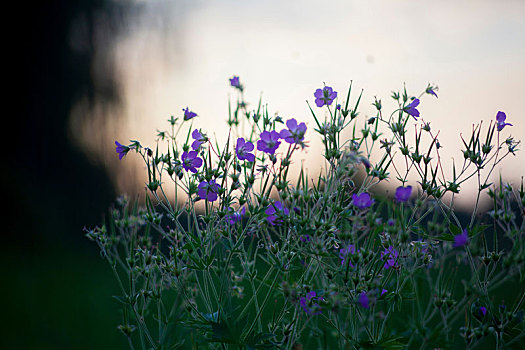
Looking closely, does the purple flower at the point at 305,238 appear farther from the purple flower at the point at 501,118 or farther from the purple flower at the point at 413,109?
the purple flower at the point at 501,118

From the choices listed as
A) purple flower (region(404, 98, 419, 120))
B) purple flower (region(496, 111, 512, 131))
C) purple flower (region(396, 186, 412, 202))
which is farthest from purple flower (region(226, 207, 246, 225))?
purple flower (region(496, 111, 512, 131))

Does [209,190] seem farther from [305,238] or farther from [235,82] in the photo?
[235,82]

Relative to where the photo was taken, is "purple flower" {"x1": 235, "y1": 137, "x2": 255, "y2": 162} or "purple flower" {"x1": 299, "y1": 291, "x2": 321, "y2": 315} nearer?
"purple flower" {"x1": 299, "y1": 291, "x2": 321, "y2": 315}

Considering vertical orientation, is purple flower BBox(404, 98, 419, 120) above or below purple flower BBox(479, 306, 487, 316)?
above

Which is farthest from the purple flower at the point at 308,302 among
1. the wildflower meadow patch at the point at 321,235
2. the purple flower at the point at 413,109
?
the purple flower at the point at 413,109

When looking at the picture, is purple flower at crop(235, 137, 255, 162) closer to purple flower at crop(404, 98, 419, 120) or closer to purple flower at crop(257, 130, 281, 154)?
purple flower at crop(257, 130, 281, 154)

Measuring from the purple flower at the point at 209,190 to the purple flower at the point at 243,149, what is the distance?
0.45ft

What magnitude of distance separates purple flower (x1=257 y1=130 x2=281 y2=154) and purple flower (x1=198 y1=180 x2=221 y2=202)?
183 millimetres

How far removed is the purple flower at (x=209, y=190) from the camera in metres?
1.52

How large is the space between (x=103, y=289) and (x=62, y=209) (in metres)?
1.44

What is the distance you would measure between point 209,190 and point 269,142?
24 centimetres

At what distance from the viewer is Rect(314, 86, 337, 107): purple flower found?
1699 mm

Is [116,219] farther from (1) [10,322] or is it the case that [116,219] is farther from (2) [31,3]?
(2) [31,3]

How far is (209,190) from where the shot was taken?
1.53m
